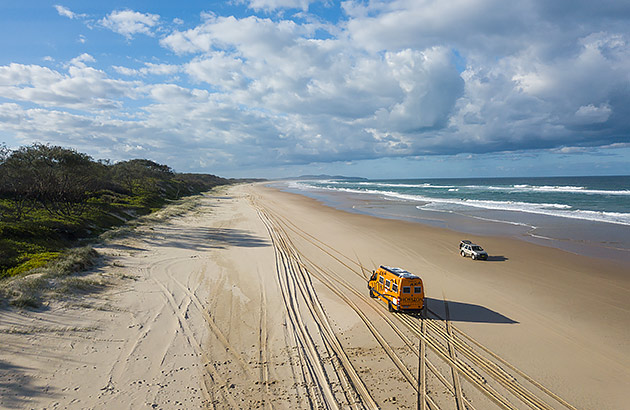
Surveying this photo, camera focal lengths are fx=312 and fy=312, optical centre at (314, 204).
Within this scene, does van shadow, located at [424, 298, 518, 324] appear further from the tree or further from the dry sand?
the tree


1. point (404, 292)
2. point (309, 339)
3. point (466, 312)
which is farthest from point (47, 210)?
point (466, 312)

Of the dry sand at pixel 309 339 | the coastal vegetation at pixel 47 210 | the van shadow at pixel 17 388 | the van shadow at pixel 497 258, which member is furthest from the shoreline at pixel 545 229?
the coastal vegetation at pixel 47 210

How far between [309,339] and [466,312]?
7303mm

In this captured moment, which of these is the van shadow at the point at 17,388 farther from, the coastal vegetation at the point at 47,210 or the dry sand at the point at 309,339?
the coastal vegetation at the point at 47,210

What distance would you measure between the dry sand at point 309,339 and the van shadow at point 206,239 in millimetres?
3213

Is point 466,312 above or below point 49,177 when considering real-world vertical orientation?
below

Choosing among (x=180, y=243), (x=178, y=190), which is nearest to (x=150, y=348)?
(x=180, y=243)

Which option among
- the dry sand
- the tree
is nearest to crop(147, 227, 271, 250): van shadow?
the dry sand

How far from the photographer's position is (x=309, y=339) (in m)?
11.2

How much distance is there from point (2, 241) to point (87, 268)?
17.7 ft

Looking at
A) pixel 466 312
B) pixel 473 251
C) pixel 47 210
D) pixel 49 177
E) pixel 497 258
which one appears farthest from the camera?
pixel 47 210

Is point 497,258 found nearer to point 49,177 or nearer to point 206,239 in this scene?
point 206,239

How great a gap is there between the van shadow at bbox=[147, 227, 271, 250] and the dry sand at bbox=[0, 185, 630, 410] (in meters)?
3.21

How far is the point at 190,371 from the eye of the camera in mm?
9141
